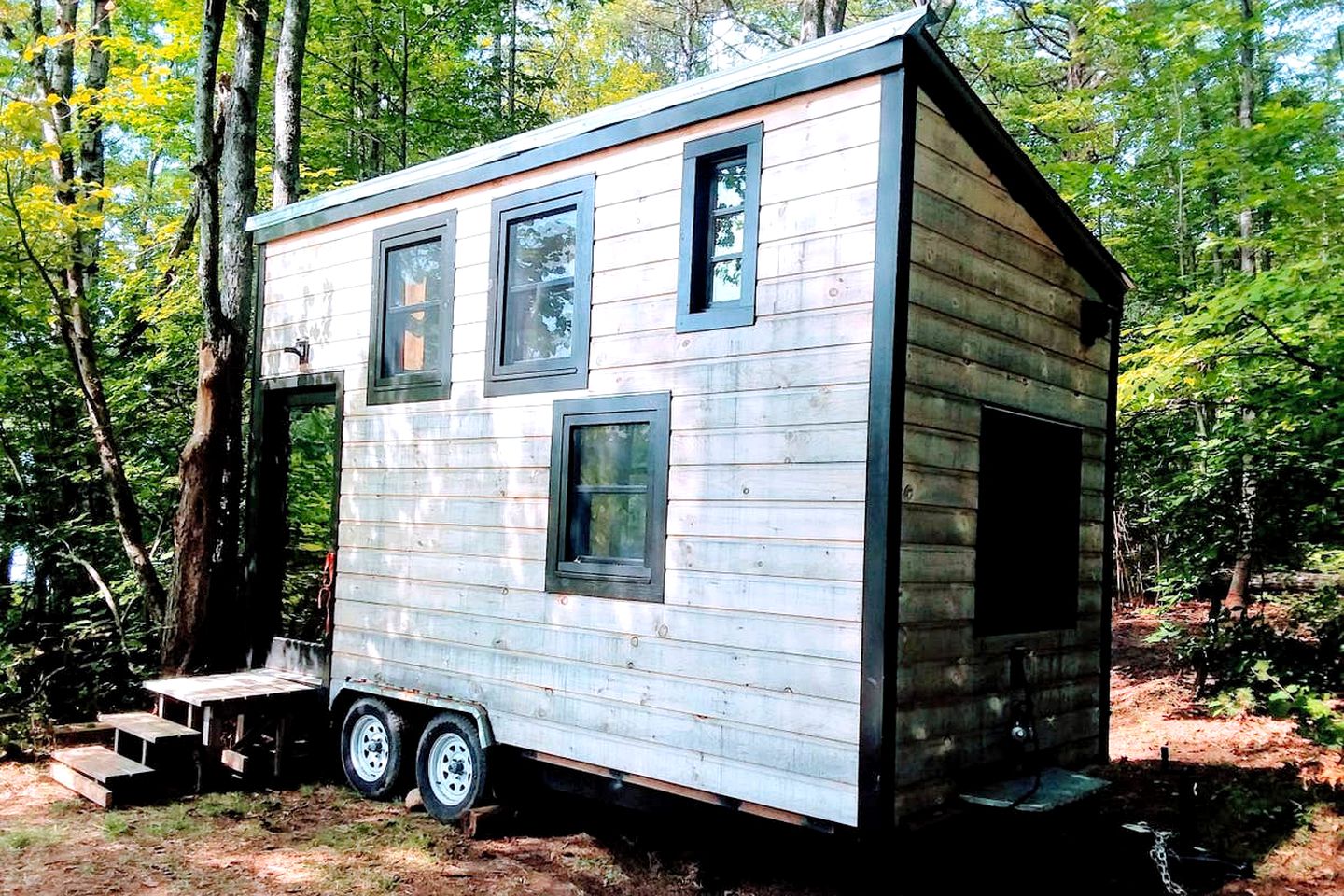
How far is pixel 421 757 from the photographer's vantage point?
20.4 feet

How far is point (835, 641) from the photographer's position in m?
4.29

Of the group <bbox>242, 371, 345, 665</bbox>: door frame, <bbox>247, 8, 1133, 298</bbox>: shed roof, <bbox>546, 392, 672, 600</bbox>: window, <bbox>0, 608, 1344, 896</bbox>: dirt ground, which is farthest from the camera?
<bbox>242, 371, 345, 665</bbox>: door frame

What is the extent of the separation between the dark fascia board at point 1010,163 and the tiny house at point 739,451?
0.08 ft

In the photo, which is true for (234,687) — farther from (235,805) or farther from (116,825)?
(116,825)

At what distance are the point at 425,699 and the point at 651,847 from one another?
5.66 ft

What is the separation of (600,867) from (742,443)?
2502 mm

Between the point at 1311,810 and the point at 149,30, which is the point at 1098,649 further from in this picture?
the point at 149,30

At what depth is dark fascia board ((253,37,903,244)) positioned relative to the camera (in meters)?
4.51

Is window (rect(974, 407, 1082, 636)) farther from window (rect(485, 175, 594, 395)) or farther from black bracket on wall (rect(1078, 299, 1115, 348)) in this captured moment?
window (rect(485, 175, 594, 395))

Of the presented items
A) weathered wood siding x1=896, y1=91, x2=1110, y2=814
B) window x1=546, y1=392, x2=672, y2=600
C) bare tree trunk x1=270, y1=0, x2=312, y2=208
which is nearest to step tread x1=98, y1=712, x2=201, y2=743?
window x1=546, y1=392, x2=672, y2=600

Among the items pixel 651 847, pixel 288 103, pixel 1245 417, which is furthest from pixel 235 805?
pixel 1245 417

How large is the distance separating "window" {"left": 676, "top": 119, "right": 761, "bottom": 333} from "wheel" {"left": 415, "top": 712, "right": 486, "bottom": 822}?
290 cm

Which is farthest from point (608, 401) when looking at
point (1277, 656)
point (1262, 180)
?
point (1277, 656)

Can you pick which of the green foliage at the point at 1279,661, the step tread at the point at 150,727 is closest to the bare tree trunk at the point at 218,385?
the step tread at the point at 150,727
